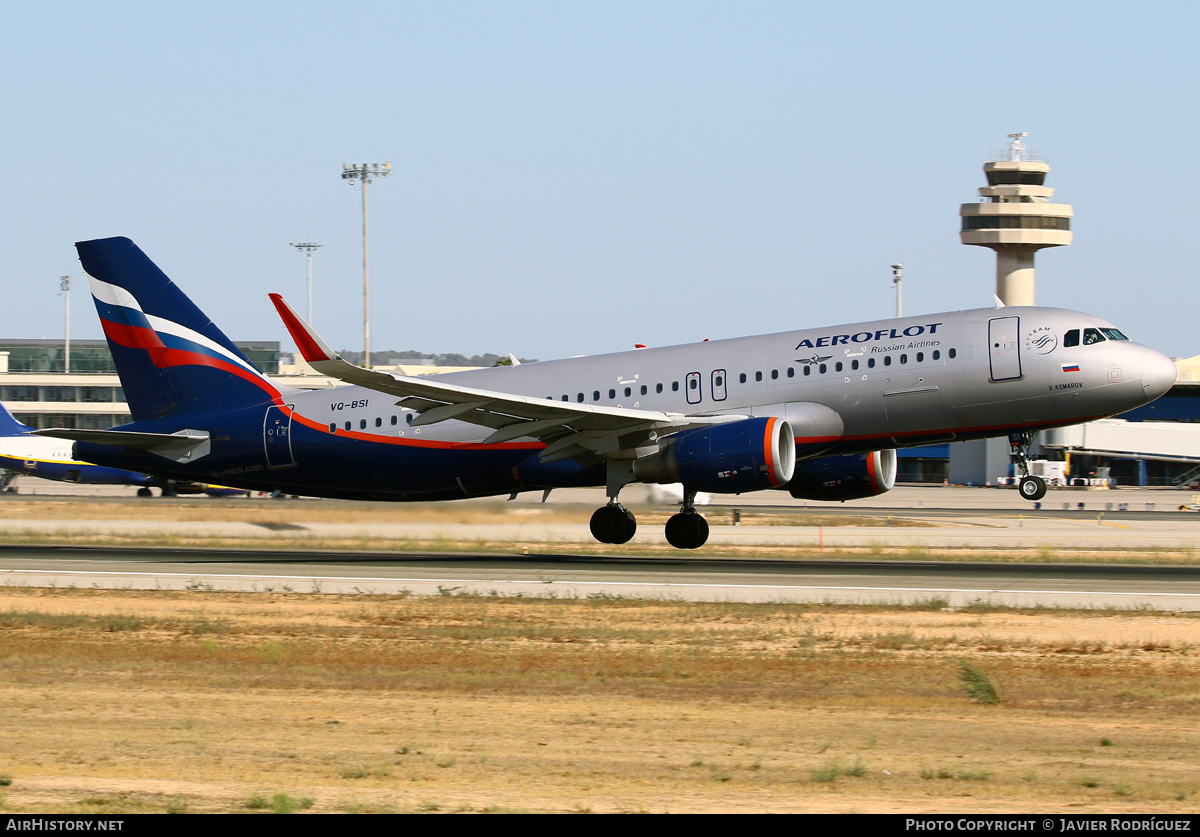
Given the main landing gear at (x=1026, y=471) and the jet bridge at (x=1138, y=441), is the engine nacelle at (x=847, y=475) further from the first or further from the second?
the jet bridge at (x=1138, y=441)

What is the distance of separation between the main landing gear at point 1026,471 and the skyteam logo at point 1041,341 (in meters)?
2.22

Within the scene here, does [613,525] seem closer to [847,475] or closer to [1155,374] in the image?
[847,475]

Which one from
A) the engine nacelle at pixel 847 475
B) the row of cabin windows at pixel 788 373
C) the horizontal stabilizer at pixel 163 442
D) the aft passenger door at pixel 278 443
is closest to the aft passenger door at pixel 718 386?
the row of cabin windows at pixel 788 373

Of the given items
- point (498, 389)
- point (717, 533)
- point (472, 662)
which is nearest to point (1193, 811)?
point (472, 662)

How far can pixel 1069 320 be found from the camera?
2812 cm

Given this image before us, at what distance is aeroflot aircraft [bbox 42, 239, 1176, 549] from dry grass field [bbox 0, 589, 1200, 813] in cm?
740

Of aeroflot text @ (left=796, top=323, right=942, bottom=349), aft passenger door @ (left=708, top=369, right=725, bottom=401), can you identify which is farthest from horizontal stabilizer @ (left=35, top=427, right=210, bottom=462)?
aeroflot text @ (left=796, top=323, right=942, bottom=349)

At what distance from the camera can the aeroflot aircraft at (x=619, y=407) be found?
27.9 meters

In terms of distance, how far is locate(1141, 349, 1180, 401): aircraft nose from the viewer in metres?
27.5

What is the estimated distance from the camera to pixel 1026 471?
2895 cm

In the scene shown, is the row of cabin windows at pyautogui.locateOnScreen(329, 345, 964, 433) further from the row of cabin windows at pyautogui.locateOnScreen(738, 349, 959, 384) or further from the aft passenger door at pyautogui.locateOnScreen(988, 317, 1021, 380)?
the aft passenger door at pyautogui.locateOnScreen(988, 317, 1021, 380)

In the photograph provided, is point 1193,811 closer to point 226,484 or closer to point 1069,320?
point 1069,320

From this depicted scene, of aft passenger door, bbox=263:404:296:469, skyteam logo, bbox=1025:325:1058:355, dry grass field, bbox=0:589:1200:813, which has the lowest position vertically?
dry grass field, bbox=0:589:1200:813

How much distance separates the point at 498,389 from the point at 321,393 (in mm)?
5017
